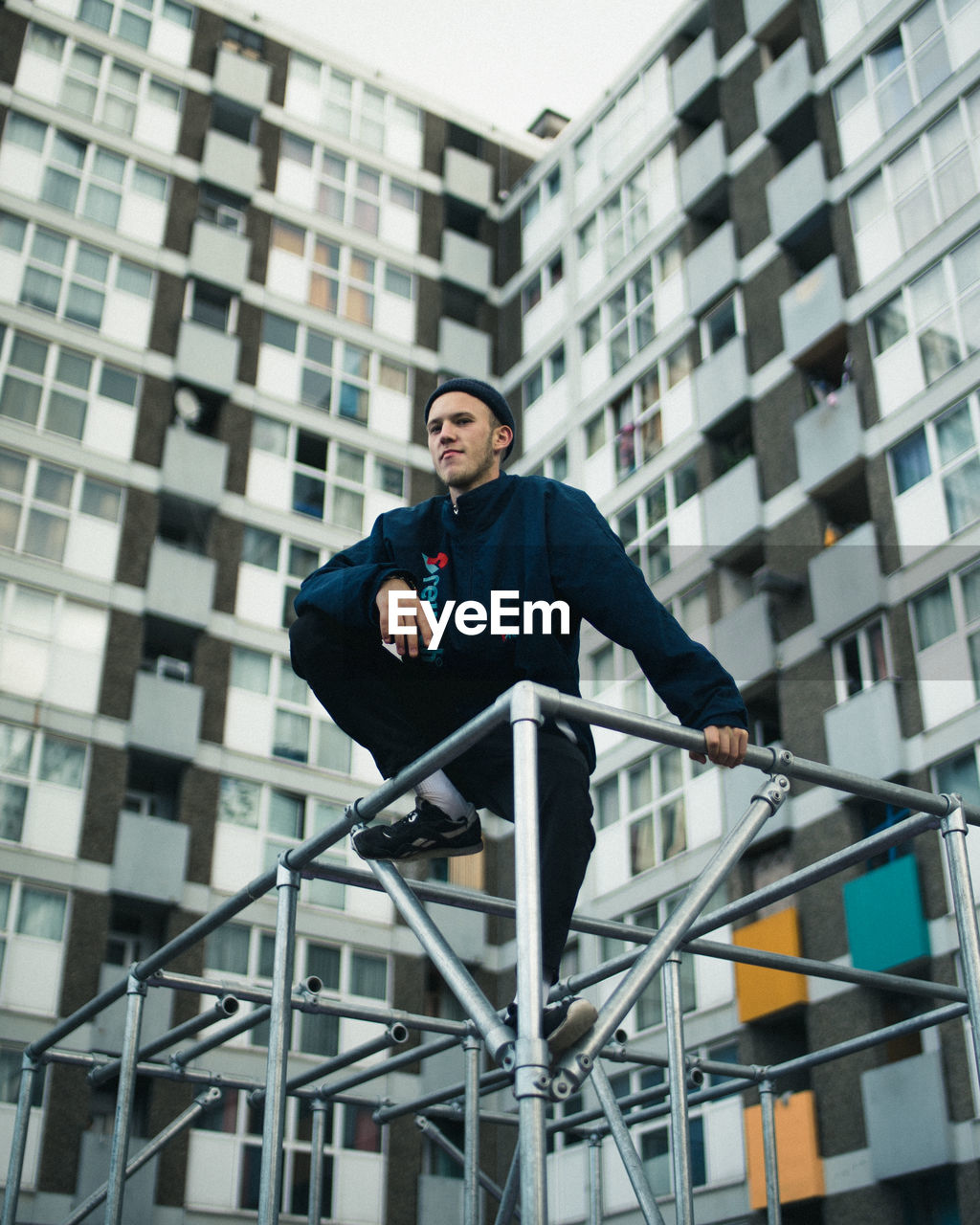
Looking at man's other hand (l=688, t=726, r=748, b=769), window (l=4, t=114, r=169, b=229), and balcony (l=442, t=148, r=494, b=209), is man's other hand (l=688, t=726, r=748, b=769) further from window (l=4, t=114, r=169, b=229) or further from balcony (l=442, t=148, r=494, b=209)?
balcony (l=442, t=148, r=494, b=209)

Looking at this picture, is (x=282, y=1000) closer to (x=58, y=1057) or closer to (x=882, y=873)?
(x=58, y=1057)

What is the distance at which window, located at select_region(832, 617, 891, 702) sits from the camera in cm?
2264

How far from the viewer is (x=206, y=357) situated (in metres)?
29.8

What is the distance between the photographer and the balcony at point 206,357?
29469 millimetres

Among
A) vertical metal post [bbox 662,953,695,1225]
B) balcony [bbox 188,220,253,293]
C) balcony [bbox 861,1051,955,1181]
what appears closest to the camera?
vertical metal post [bbox 662,953,695,1225]

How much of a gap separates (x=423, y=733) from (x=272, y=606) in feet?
74.9

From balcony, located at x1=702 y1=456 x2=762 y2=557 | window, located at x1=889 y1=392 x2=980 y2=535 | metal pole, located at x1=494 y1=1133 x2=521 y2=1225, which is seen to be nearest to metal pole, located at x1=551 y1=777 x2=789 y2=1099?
metal pole, located at x1=494 y1=1133 x2=521 y2=1225

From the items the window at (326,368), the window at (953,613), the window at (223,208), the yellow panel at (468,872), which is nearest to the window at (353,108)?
the window at (223,208)

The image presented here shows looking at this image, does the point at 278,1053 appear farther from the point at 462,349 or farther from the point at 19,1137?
the point at 462,349

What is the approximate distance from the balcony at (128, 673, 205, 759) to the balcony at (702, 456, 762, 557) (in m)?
9.08

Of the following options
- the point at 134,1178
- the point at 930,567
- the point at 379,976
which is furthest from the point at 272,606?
the point at 930,567

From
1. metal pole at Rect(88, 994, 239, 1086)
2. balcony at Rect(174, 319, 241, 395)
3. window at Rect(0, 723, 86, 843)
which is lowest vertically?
metal pole at Rect(88, 994, 239, 1086)

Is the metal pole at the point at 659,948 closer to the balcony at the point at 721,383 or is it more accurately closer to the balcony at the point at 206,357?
the balcony at the point at 721,383

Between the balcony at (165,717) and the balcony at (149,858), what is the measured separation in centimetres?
125
